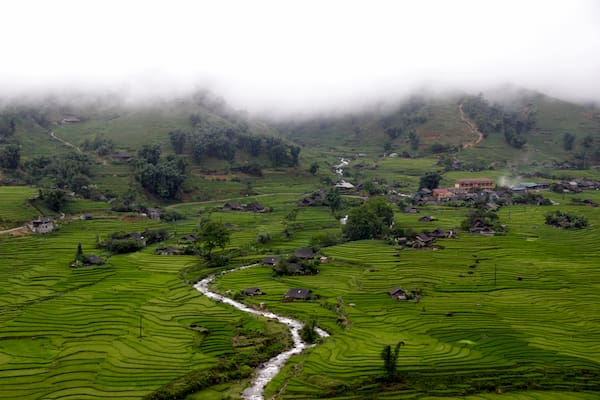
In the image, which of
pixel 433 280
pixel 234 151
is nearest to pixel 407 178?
pixel 234 151

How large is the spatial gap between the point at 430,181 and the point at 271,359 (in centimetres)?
9879

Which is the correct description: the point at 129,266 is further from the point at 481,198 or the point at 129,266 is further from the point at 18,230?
the point at 481,198

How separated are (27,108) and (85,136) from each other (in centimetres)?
2439

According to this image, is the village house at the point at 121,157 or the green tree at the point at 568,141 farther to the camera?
the green tree at the point at 568,141

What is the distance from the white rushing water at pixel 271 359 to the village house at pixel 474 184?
295 feet

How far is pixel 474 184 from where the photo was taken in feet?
479

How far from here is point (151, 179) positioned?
126m

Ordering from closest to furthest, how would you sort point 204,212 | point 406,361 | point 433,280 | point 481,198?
point 406,361, point 433,280, point 204,212, point 481,198

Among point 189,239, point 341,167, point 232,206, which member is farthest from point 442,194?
point 189,239

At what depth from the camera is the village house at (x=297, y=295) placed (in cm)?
6712

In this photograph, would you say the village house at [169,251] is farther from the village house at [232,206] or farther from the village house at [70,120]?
the village house at [70,120]

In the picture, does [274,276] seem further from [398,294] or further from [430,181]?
[430,181]

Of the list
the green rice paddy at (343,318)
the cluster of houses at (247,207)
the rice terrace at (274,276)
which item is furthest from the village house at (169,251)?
the cluster of houses at (247,207)

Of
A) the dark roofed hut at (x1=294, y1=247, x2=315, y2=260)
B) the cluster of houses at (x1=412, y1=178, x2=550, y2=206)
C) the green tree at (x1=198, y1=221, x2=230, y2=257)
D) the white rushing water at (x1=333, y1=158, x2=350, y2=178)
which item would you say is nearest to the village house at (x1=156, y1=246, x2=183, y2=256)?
the green tree at (x1=198, y1=221, x2=230, y2=257)
